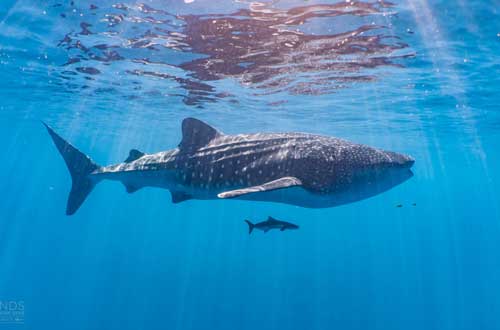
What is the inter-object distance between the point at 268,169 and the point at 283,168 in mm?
301

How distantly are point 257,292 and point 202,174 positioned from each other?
1064 inches

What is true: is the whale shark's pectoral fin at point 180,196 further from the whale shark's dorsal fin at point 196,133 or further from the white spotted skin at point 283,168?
the whale shark's dorsal fin at point 196,133

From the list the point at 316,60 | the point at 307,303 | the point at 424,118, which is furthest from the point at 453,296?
the point at 316,60

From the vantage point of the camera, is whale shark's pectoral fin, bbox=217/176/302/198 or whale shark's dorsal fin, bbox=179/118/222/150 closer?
whale shark's pectoral fin, bbox=217/176/302/198

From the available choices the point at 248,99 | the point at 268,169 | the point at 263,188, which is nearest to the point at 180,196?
the point at 268,169

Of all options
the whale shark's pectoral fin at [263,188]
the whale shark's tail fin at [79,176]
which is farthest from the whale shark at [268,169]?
the whale shark's tail fin at [79,176]

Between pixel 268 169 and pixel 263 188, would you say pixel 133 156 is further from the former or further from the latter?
pixel 263 188

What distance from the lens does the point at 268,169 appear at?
6.19 metres

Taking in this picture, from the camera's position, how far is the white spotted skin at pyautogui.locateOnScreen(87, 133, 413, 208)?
545 cm

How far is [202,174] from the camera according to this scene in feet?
23.1

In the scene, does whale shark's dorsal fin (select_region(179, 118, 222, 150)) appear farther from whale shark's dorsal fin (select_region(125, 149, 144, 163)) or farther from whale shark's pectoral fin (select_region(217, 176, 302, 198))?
whale shark's pectoral fin (select_region(217, 176, 302, 198))

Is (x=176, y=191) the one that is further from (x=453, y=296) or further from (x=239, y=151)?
(x=453, y=296)

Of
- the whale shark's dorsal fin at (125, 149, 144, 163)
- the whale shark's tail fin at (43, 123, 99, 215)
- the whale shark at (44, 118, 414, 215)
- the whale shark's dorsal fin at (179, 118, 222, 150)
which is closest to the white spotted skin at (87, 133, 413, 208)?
the whale shark at (44, 118, 414, 215)

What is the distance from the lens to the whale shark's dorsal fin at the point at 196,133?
7.64 metres
